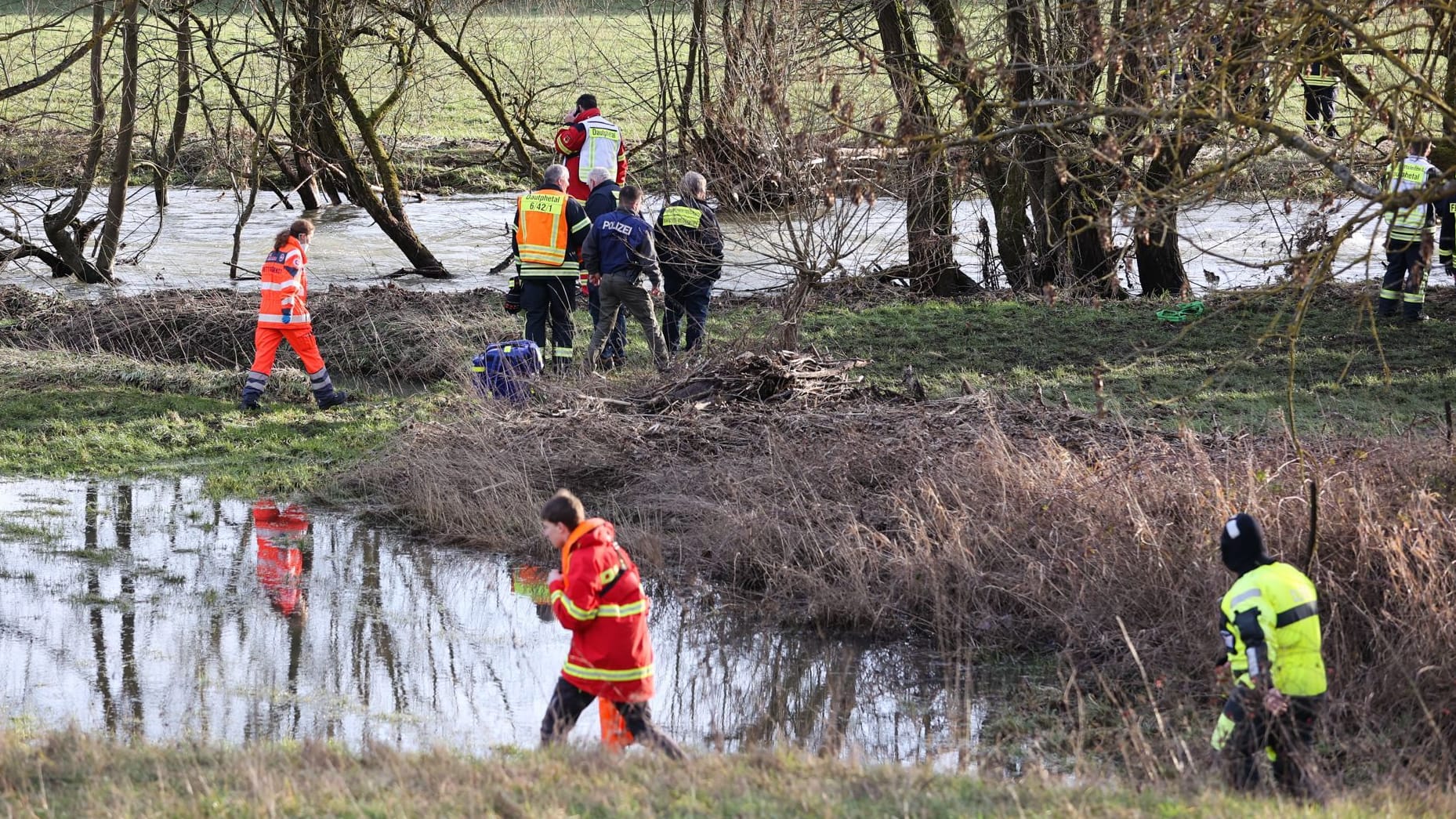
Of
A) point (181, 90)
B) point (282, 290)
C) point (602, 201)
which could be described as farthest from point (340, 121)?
point (282, 290)

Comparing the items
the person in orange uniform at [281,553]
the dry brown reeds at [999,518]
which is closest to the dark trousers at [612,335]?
the dry brown reeds at [999,518]

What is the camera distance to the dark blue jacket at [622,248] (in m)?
13.4

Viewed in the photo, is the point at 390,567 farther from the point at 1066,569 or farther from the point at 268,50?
the point at 268,50

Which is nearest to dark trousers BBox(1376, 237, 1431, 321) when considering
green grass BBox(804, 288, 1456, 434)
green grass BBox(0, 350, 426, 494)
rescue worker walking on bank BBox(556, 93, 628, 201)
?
green grass BBox(804, 288, 1456, 434)

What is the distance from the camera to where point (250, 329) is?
1608 cm

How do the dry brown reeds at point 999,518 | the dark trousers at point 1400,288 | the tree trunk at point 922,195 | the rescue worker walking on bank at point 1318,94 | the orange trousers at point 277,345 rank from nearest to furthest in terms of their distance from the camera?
the dry brown reeds at point 999,518, the rescue worker walking on bank at point 1318,94, the orange trousers at point 277,345, the tree trunk at point 922,195, the dark trousers at point 1400,288

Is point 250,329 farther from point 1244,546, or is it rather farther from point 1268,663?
point 1268,663

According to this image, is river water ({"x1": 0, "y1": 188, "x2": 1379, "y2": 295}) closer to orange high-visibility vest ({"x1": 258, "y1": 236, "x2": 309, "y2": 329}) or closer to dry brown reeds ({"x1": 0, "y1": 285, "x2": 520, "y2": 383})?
Answer: dry brown reeds ({"x1": 0, "y1": 285, "x2": 520, "y2": 383})

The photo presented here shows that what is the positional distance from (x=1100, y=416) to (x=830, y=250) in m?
3.17

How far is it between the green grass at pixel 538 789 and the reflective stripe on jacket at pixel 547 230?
28.7 ft

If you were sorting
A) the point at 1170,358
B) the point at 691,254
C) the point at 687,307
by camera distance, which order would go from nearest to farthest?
the point at 691,254 → the point at 1170,358 → the point at 687,307

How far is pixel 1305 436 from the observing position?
32.6ft

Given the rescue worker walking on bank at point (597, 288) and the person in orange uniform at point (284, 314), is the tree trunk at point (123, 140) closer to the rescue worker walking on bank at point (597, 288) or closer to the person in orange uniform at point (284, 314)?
the person in orange uniform at point (284, 314)

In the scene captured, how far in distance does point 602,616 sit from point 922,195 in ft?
32.9
